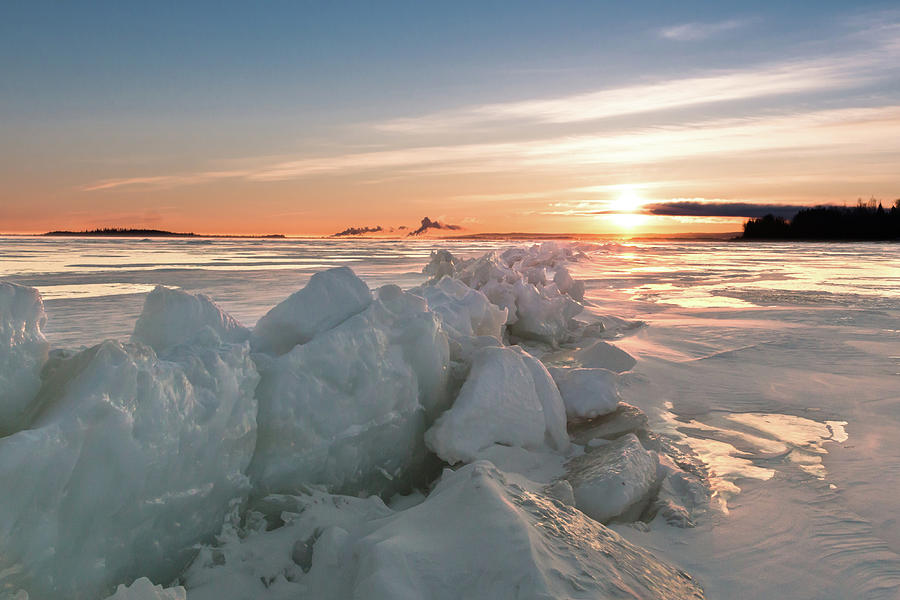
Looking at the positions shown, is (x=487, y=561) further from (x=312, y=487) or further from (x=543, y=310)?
(x=543, y=310)

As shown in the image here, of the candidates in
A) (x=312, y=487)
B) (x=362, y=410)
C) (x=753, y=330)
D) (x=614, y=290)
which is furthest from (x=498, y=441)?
(x=614, y=290)

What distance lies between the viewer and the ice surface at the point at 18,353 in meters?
1.85

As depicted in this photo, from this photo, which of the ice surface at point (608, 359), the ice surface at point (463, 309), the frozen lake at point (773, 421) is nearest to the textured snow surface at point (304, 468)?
the frozen lake at point (773, 421)

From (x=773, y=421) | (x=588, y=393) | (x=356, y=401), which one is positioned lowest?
(x=773, y=421)

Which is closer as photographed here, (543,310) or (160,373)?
(160,373)

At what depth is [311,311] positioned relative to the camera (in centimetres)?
292

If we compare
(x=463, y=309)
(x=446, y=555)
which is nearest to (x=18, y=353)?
(x=446, y=555)

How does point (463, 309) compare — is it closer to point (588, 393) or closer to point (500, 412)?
point (588, 393)

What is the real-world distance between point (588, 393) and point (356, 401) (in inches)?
69.4

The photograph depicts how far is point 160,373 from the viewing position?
1.99m

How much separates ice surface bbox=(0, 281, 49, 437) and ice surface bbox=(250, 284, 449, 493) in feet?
2.53

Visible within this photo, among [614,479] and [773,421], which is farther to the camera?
[773,421]

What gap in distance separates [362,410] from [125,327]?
6.13 m

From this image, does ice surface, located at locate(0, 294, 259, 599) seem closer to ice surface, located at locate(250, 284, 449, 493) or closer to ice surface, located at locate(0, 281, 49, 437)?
ice surface, located at locate(0, 281, 49, 437)
